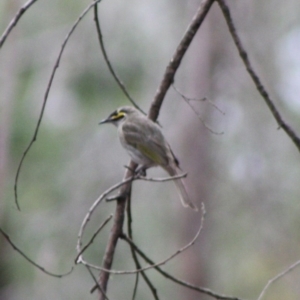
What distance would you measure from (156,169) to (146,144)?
6.91 meters

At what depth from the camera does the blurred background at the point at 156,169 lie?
11.8m

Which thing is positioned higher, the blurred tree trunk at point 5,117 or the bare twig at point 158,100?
the blurred tree trunk at point 5,117

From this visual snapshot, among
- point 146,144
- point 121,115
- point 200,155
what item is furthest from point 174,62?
point 200,155

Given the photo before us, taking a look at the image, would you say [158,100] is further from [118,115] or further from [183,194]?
[118,115]

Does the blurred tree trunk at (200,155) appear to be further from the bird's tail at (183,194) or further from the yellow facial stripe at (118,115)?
the bird's tail at (183,194)

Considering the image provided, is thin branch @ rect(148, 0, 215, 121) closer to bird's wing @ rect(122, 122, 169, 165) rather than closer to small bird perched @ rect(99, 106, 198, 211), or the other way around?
small bird perched @ rect(99, 106, 198, 211)

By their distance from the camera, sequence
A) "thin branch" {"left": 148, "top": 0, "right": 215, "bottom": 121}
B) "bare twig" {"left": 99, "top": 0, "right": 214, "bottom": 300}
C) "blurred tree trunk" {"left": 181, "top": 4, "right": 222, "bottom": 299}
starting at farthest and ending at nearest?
"blurred tree trunk" {"left": 181, "top": 4, "right": 222, "bottom": 299} < "thin branch" {"left": 148, "top": 0, "right": 215, "bottom": 121} < "bare twig" {"left": 99, "top": 0, "right": 214, "bottom": 300}

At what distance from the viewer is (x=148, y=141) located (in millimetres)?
5793

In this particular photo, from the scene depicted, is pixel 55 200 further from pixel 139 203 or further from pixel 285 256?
pixel 285 256

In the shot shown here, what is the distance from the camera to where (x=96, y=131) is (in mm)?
13203

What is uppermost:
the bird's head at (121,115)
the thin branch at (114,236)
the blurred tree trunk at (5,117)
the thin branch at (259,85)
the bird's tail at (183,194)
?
the blurred tree trunk at (5,117)

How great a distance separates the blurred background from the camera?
11.8 metres

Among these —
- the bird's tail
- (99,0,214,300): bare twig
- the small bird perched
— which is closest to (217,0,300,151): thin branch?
(99,0,214,300): bare twig

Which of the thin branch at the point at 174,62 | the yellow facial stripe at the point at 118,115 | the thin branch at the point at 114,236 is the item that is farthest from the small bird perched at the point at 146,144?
the thin branch at the point at 114,236
